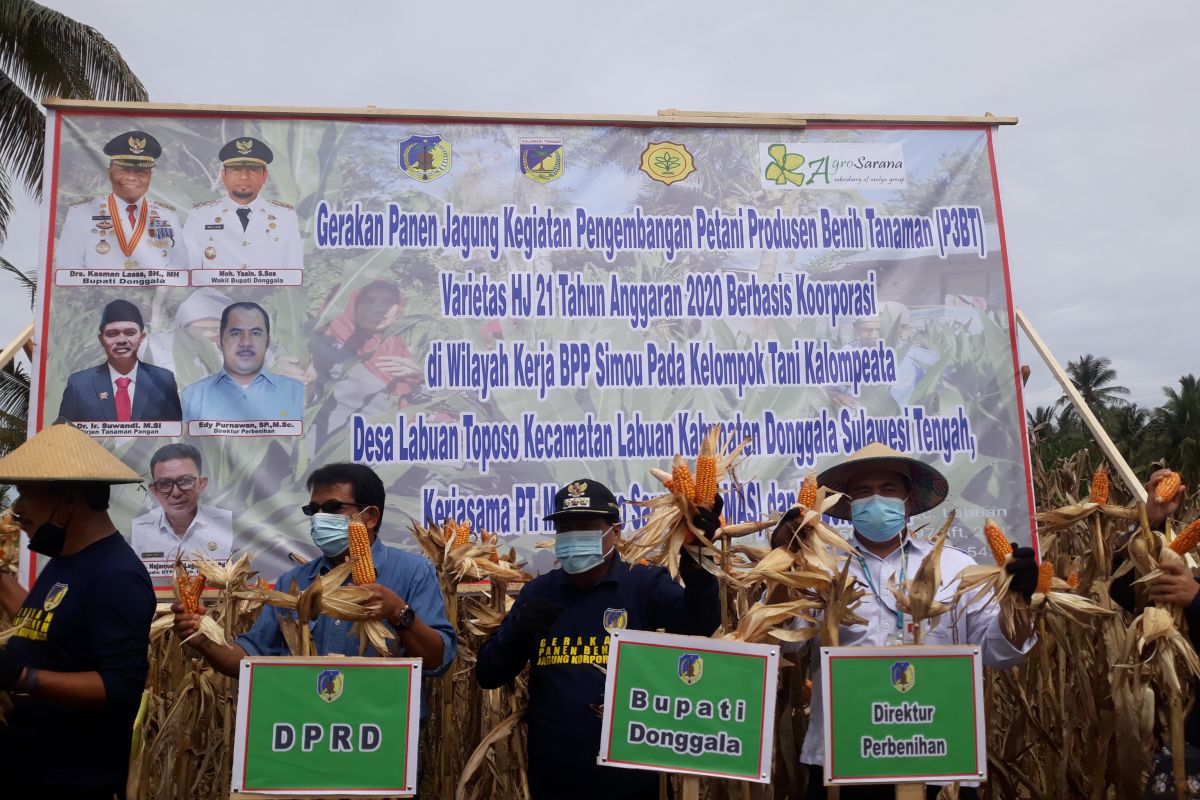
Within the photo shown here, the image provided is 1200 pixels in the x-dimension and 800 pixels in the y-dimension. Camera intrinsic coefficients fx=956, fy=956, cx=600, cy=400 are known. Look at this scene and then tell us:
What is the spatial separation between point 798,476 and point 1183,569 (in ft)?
9.65

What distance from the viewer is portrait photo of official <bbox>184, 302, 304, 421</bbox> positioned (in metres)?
6.02

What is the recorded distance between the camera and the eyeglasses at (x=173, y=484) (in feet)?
19.3

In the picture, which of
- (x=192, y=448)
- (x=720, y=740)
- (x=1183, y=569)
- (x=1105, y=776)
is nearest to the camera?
(x=720, y=740)

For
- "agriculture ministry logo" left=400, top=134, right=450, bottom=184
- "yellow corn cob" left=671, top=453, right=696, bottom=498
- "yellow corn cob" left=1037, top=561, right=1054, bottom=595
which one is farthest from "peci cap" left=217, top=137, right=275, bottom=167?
"yellow corn cob" left=1037, top=561, right=1054, bottom=595

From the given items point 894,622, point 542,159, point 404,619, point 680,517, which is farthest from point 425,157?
point 894,622

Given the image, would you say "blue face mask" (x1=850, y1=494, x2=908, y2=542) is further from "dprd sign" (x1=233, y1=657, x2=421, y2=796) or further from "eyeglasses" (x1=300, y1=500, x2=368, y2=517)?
"eyeglasses" (x1=300, y1=500, x2=368, y2=517)

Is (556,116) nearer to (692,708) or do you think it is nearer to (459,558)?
(459,558)

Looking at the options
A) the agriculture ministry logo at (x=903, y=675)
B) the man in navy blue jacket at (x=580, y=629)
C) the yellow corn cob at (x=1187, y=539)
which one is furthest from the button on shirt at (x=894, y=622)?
the yellow corn cob at (x=1187, y=539)

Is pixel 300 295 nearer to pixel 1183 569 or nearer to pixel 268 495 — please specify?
pixel 268 495

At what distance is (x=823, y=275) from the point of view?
6500 millimetres

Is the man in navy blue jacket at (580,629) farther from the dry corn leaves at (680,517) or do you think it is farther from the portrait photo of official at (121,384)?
the portrait photo of official at (121,384)

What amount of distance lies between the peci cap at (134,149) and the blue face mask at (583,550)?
4334 mm

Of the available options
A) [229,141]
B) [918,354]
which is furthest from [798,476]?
[229,141]

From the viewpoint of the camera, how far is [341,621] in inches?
147
